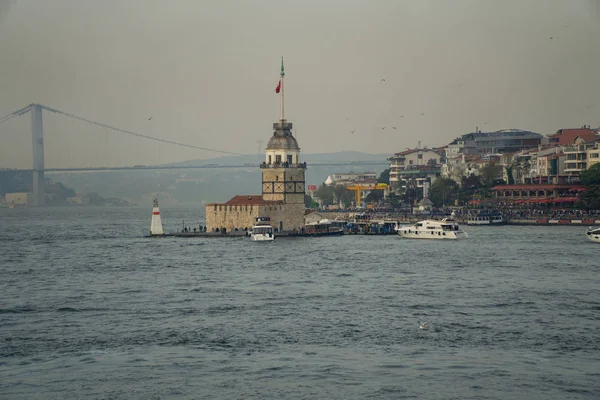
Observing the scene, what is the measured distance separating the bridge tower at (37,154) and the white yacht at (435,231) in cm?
11011

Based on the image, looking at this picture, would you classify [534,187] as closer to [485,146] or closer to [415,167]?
[485,146]

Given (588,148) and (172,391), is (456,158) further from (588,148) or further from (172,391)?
(172,391)

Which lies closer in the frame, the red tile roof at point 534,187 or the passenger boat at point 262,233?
the passenger boat at point 262,233

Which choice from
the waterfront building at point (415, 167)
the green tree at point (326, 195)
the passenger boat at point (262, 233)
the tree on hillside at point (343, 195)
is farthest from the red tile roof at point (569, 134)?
the passenger boat at point (262, 233)

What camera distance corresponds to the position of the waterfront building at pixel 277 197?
7112 centimetres

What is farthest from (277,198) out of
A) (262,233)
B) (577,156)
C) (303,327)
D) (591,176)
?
(577,156)

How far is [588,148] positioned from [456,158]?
3569cm

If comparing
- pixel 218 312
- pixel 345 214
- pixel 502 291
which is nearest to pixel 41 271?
pixel 218 312

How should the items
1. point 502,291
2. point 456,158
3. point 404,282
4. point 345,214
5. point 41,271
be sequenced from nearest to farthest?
1. point 502,291
2. point 404,282
3. point 41,271
4. point 345,214
5. point 456,158

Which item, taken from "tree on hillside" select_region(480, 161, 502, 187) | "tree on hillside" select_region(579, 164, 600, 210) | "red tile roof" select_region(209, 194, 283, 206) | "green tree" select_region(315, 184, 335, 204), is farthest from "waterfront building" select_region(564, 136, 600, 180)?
"green tree" select_region(315, 184, 335, 204)

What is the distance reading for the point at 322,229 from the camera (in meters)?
74.6

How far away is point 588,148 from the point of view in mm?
101250

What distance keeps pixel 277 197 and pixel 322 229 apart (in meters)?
4.73

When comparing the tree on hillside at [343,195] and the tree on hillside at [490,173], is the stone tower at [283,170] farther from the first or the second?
the tree on hillside at [343,195]
